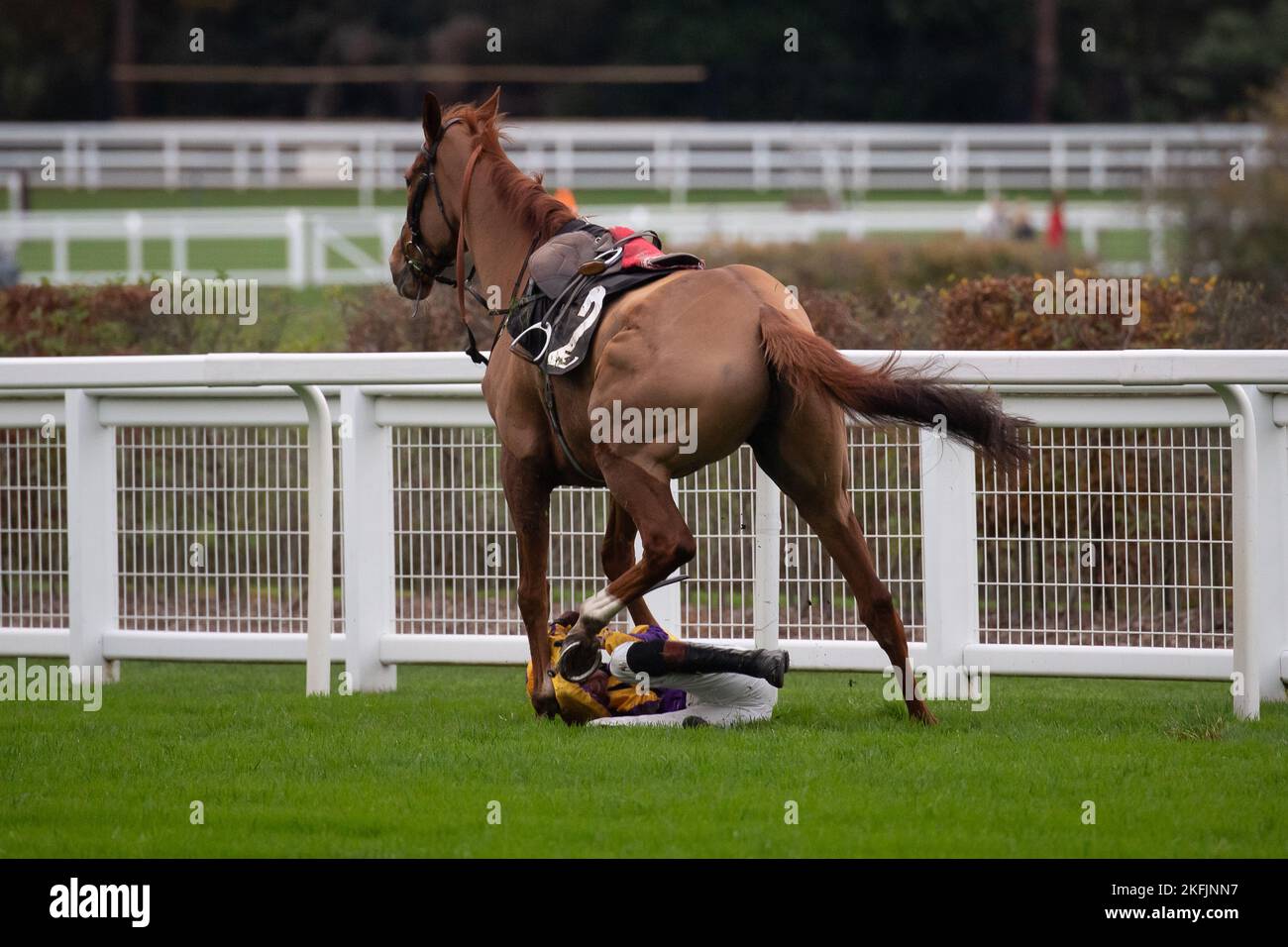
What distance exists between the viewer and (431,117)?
6086 millimetres

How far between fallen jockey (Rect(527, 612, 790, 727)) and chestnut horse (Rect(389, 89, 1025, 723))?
19 cm

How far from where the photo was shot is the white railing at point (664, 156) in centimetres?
2667

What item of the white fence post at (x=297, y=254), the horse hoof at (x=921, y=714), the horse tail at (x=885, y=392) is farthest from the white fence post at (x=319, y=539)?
the white fence post at (x=297, y=254)

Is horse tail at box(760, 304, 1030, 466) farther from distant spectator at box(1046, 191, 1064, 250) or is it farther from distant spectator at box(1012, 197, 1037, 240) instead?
distant spectator at box(1012, 197, 1037, 240)

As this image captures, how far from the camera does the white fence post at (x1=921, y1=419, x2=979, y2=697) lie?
20.1 ft

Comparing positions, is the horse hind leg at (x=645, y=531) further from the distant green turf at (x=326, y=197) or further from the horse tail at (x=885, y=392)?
the distant green turf at (x=326, y=197)

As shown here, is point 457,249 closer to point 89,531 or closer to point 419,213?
point 419,213

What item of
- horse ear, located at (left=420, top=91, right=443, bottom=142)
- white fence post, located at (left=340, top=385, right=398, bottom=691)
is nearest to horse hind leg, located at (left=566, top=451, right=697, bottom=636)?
horse ear, located at (left=420, top=91, right=443, bottom=142)

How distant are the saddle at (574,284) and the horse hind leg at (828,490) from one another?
0.61m

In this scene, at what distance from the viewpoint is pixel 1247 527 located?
541cm
